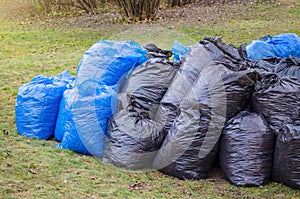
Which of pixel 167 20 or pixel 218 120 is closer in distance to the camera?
pixel 218 120

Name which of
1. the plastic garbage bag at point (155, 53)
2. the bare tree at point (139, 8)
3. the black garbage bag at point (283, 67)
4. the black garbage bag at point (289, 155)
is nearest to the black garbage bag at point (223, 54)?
the black garbage bag at point (283, 67)

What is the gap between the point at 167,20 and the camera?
443 inches

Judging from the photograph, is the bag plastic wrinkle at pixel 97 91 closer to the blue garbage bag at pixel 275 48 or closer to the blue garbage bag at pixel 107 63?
the blue garbage bag at pixel 107 63

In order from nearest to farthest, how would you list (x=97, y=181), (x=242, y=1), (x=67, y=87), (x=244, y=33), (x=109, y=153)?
(x=97, y=181)
(x=109, y=153)
(x=67, y=87)
(x=244, y=33)
(x=242, y=1)

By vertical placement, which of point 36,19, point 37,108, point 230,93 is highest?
point 230,93

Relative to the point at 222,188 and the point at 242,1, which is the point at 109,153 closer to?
the point at 222,188

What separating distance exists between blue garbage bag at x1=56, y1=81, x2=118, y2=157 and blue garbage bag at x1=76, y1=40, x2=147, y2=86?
0.58ft

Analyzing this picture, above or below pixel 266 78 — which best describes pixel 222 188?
below

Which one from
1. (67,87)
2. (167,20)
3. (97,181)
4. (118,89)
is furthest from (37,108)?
(167,20)

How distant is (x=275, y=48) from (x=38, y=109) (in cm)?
270

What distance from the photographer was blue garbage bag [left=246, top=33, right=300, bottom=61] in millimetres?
5227

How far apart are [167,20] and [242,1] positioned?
2580 mm

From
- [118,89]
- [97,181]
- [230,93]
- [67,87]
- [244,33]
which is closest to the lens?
[97,181]

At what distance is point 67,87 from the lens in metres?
4.85
